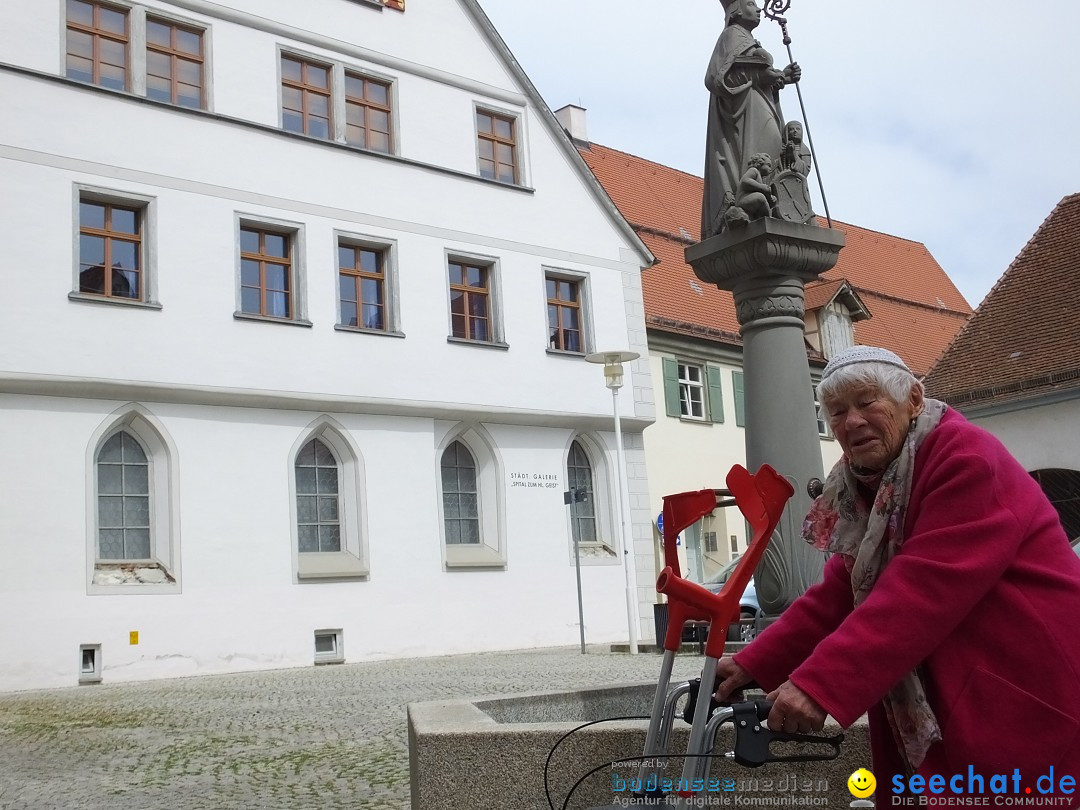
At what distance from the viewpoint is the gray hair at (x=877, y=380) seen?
2.44 meters

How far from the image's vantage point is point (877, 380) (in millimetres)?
2439

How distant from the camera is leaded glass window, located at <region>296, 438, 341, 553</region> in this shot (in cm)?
1934

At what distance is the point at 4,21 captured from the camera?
56.5 feet

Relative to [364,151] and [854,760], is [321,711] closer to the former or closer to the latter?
[854,760]

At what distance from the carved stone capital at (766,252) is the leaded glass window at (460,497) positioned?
14203mm

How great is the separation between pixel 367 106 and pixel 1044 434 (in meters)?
12.6

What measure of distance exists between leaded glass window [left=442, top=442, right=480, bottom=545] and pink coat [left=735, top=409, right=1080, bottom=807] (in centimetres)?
1900

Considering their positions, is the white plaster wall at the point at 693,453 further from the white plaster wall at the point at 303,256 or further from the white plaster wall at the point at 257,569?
the white plaster wall at the point at 257,569

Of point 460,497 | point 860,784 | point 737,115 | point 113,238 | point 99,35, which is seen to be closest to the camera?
point 860,784

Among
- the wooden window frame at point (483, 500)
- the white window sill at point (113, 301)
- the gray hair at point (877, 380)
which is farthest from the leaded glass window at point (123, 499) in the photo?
the gray hair at point (877, 380)

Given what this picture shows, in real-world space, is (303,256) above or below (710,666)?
above

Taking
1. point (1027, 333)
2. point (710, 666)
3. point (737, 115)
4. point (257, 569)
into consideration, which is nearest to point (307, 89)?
point (257, 569)

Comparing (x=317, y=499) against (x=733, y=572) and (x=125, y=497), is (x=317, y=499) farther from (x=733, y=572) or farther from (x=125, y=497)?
(x=733, y=572)

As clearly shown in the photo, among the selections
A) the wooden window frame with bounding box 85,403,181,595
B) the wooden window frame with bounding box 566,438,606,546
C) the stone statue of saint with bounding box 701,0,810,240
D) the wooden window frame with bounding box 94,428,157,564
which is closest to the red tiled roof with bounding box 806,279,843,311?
the wooden window frame with bounding box 566,438,606,546
